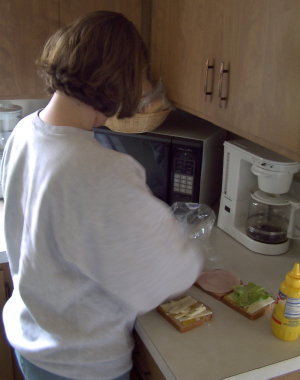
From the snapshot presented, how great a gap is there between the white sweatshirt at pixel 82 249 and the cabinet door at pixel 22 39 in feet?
2.09

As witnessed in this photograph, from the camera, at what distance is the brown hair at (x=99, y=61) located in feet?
3.06

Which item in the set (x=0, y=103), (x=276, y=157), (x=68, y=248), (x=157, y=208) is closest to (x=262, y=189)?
(x=276, y=157)

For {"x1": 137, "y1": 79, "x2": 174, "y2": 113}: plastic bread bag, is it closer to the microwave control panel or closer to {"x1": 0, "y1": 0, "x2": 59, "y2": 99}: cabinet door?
the microwave control panel

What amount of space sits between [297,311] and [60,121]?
2.23ft

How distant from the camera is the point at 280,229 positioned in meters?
1.52

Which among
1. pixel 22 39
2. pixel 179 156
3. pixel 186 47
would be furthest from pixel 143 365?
pixel 22 39

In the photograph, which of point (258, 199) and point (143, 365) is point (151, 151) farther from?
point (143, 365)

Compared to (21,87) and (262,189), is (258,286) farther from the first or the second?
(21,87)

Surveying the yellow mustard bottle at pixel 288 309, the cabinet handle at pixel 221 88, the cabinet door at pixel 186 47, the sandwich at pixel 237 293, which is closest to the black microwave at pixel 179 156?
the cabinet door at pixel 186 47

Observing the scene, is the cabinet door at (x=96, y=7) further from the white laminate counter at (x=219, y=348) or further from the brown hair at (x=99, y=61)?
the white laminate counter at (x=219, y=348)

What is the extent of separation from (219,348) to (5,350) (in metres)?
0.97

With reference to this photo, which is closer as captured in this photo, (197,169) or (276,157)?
(276,157)

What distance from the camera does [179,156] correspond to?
5.36 feet

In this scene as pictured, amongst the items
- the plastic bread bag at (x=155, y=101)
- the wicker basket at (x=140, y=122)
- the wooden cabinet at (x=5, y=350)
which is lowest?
the wooden cabinet at (x=5, y=350)
